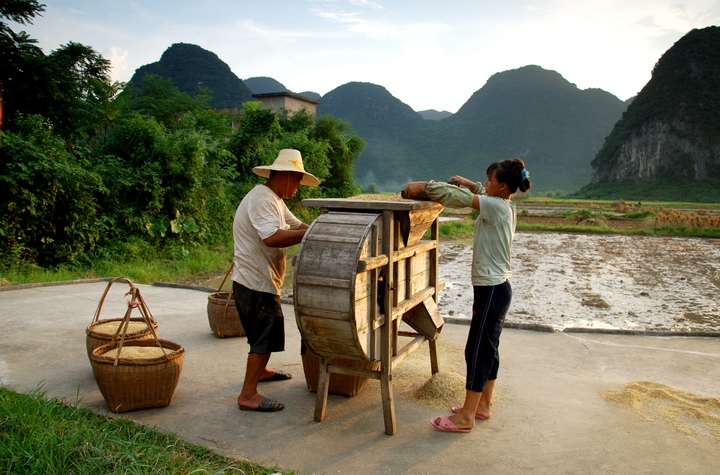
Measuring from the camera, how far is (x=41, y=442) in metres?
3.04

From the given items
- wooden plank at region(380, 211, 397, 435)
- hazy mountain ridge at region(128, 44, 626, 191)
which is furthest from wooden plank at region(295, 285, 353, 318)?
hazy mountain ridge at region(128, 44, 626, 191)

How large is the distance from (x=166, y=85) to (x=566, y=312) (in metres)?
21.6

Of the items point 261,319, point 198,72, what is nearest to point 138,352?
point 261,319

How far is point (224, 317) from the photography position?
572 centimetres

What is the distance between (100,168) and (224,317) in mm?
6967

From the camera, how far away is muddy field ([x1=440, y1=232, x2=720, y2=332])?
27.2ft

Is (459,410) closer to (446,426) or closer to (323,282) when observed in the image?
(446,426)

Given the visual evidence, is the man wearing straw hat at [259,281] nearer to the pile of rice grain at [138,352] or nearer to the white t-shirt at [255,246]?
the white t-shirt at [255,246]

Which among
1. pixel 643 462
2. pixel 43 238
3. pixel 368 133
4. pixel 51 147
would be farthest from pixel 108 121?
pixel 368 133

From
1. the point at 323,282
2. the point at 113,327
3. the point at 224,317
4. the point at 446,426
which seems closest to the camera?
the point at 323,282

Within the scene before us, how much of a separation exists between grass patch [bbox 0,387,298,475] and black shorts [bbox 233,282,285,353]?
0.85 m

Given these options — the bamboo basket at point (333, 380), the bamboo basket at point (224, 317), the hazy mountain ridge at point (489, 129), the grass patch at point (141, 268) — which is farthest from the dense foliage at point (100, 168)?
the hazy mountain ridge at point (489, 129)

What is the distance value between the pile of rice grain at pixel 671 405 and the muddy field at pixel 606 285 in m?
2.12

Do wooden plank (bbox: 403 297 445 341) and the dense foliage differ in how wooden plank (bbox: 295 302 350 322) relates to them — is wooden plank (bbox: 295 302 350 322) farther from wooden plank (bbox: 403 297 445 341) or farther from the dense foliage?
the dense foliage
